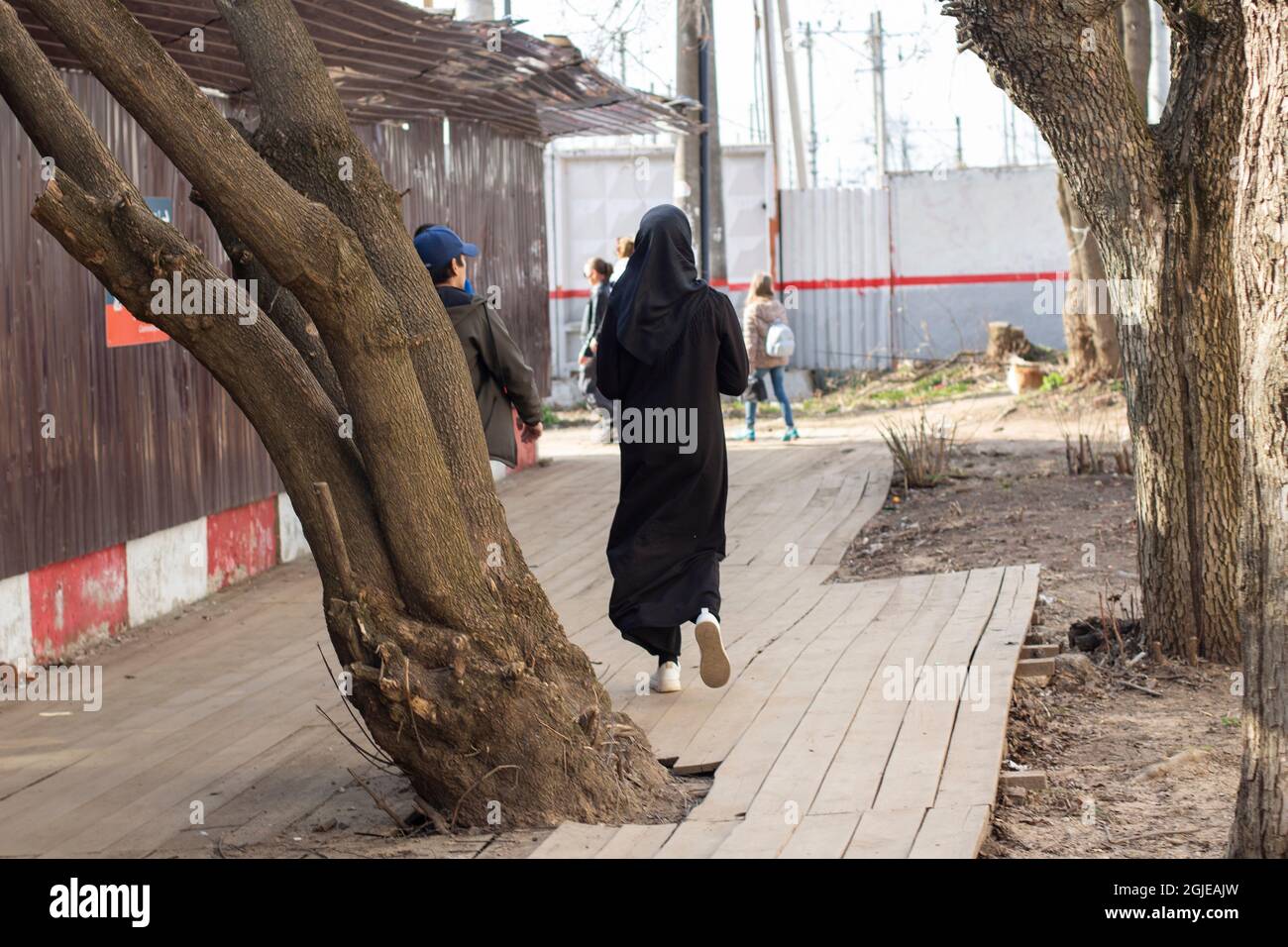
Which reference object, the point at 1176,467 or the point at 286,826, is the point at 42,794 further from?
the point at 1176,467

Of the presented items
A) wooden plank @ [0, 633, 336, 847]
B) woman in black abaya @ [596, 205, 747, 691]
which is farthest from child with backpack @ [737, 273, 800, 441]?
woman in black abaya @ [596, 205, 747, 691]

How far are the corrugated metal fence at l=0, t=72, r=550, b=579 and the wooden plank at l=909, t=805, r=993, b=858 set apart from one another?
4683 mm

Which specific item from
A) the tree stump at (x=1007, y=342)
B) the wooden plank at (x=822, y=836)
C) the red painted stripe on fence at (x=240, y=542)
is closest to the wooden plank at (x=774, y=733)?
the wooden plank at (x=822, y=836)

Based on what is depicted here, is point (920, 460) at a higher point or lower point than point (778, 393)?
lower

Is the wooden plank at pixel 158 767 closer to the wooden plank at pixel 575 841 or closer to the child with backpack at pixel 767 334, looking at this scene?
the wooden plank at pixel 575 841

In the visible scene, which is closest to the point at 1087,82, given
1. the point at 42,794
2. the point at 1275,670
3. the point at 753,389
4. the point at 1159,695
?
the point at 1159,695

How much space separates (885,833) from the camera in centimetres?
431

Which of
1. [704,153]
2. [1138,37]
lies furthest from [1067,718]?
[1138,37]

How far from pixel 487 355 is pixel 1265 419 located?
12.9ft

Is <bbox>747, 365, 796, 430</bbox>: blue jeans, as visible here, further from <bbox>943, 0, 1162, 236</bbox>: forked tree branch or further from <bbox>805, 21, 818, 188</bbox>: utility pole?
<bbox>805, 21, 818, 188</bbox>: utility pole

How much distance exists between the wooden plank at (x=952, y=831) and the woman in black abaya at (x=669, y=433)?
1616mm

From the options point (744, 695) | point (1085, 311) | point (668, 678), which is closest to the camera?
point (744, 695)

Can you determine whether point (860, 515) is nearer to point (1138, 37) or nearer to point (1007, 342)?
point (1138, 37)

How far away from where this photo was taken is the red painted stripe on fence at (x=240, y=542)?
9.12 metres
